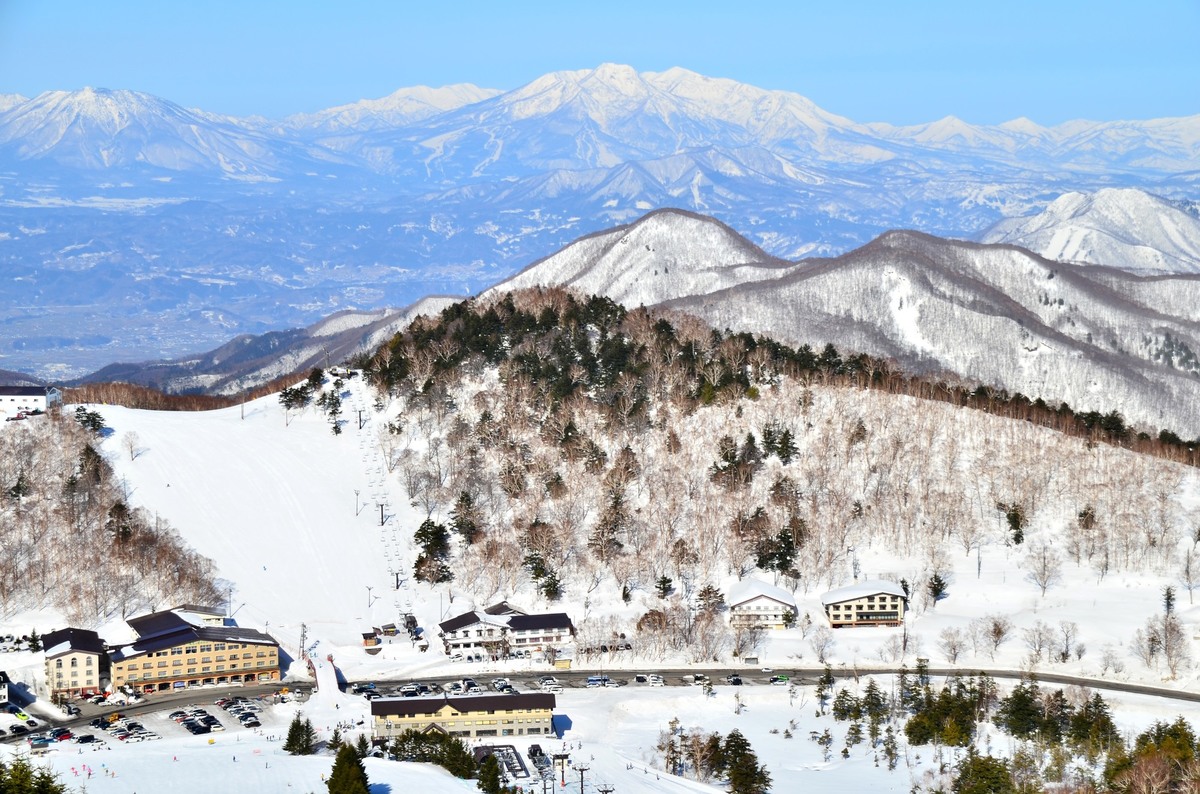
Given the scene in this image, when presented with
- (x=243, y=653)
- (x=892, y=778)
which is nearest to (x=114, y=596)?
(x=243, y=653)

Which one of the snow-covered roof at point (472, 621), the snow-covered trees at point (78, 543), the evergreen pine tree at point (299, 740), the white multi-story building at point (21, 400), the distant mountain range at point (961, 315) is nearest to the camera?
the evergreen pine tree at point (299, 740)

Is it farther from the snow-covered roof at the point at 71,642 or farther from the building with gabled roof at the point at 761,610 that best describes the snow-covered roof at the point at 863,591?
the snow-covered roof at the point at 71,642

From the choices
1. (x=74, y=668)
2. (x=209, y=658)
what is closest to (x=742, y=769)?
(x=209, y=658)

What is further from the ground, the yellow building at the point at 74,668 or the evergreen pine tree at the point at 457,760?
the yellow building at the point at 74,668

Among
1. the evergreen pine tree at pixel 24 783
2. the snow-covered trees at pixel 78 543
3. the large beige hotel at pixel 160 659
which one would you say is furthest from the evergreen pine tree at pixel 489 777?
the snow-covered trees at pixel 78 543

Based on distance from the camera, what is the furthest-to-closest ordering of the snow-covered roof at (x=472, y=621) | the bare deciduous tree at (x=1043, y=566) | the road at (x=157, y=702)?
the bare deciduous tree at (x=1043, y=566)
the snow-covered roof at (x=472, y=621)
the road at (x=157, y=702)

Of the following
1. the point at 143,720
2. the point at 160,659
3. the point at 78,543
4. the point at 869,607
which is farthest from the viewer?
the point at 78,543

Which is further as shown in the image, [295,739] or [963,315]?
[963,315]

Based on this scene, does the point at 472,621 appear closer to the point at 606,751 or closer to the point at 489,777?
the point at 606,751
